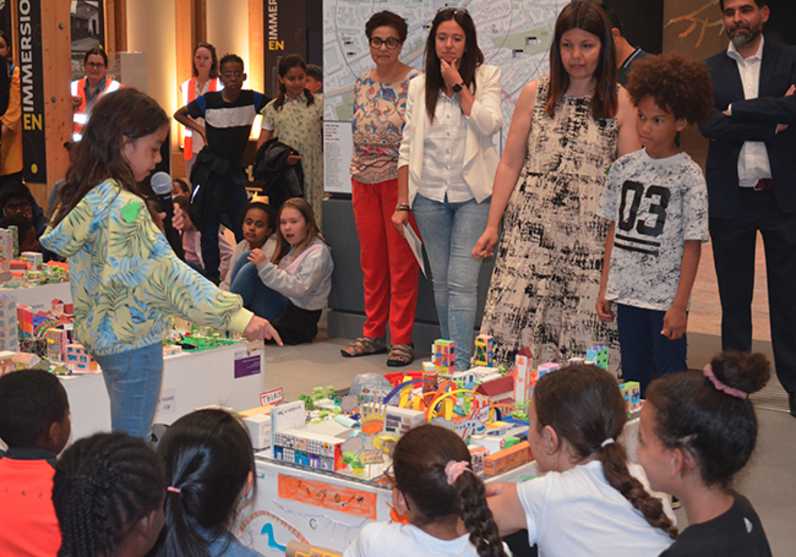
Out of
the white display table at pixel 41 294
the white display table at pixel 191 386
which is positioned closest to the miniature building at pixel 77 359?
the white display table at pixel 191 386

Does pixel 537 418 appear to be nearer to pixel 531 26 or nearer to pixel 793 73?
pixel 793 73

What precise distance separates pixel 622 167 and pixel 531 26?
5.31 ft

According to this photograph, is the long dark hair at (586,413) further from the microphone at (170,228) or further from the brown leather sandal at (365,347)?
the microphone at (170,228)

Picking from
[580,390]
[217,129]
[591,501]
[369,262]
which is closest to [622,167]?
[580,390]

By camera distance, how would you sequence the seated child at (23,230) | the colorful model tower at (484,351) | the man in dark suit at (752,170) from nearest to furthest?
1. the colorful model tower at (484,351)
2. the man in dark suit at (752,170)
3. the seated child at (23,230)

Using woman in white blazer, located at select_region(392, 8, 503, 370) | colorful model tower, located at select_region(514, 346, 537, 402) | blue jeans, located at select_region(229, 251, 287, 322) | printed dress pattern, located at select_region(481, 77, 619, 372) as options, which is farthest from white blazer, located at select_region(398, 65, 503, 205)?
blue jeans, located at select_region(229, 251, 287, 322)

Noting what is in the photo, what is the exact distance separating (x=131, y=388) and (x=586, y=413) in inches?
46.9

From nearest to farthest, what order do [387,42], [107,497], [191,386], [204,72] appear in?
[107,497] < [191,386] < [387,42] < [204,72]

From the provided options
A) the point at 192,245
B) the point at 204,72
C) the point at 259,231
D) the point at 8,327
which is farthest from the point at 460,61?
the point at 204,72

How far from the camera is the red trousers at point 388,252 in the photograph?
175 inches

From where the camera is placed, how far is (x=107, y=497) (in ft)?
4.17

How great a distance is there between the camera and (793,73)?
346cm

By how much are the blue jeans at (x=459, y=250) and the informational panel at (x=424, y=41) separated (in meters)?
0.88

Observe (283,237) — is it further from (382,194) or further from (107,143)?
(107,143)
